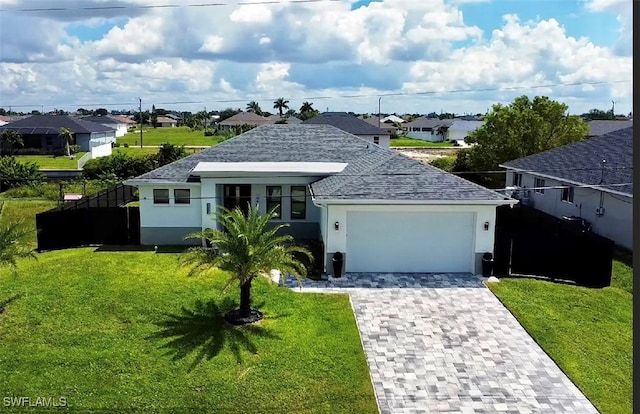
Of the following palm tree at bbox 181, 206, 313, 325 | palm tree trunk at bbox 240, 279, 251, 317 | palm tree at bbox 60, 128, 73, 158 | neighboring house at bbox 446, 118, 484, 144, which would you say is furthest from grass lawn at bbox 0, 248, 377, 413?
neighboring house at bbox 446, 118, 484, 144

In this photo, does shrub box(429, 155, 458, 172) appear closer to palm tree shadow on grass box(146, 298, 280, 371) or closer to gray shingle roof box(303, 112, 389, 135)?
gray shingle roof box(303, 112, 389, 135)

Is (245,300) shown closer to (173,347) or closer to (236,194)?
(173,347)

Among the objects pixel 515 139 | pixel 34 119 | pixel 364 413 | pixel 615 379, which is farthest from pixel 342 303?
pixel 34 119

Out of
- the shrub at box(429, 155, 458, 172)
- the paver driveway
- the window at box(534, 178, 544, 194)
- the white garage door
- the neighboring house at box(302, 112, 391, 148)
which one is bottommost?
the paver driveway

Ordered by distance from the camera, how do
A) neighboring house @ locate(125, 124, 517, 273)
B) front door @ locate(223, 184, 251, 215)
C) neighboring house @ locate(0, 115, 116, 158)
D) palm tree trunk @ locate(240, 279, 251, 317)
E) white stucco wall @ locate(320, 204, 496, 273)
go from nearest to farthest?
palm tree trunk @ locate(240, 279, 251, 317), white stucco wall @ locate(320, 204, 496, 273), neighboring house @ locate(125, 124, 517, 273), front door @ locate(223, 184, 251, 215), neighboring house @ locate(0, 115, 116, 158)

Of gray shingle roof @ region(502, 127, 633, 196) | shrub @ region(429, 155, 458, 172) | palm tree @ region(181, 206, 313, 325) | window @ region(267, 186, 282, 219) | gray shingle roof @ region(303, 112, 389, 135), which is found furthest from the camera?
gray shingle roof @ region(303, 112, 389, 135)

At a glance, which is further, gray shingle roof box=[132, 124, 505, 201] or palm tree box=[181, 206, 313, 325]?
gray shingle roof box=[132, 124, 505, 201]

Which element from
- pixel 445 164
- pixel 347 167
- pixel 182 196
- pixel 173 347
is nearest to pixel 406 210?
pixel 347 167

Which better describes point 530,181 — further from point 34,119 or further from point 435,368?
point 34,119
